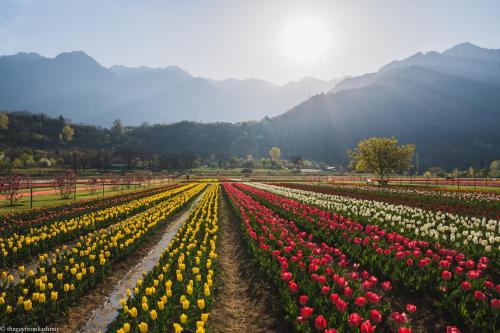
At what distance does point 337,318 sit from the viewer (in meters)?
5.68

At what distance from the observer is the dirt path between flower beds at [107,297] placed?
6711 mm

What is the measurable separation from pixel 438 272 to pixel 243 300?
4.76m

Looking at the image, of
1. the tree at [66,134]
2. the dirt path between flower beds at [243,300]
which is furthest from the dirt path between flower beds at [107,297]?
the tree at [66,134]

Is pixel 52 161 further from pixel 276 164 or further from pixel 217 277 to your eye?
pixel 217 277

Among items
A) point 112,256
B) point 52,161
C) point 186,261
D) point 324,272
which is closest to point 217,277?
point 186,261

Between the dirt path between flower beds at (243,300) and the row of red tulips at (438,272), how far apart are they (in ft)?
9.69

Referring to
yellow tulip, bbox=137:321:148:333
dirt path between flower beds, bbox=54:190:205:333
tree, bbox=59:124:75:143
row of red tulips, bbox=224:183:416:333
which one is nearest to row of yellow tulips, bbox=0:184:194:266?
dirt path between flower beds, bbox=54:190:205:333

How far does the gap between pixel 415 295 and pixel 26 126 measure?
221 meters

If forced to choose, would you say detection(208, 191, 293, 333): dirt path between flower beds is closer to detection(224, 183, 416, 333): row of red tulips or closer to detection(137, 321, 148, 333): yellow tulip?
detection(224, 183, 416, 333): row of red tulips

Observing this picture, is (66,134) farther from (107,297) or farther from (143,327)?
(143,327)

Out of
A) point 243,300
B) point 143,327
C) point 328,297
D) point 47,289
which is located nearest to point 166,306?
point 143,327

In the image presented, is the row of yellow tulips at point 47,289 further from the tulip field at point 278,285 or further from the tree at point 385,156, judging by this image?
the tree at point 385,156

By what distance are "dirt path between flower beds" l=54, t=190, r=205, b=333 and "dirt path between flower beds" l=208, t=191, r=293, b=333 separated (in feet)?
8.10

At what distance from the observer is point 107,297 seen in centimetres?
820
